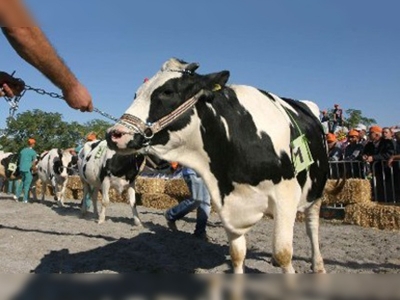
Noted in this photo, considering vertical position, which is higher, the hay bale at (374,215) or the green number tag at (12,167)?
the green number tag at (12,167)

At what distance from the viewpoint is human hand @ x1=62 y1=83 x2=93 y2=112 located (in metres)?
2.40

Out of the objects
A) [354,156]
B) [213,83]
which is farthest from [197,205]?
[354,156]

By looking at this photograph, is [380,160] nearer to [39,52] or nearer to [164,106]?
Answer: [164,106]

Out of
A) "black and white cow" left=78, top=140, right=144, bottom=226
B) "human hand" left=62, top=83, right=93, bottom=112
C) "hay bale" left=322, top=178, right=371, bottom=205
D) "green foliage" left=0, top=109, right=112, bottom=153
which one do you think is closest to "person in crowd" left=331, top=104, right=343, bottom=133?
"hay bale" left=322, top=178, right=371, bottom=205

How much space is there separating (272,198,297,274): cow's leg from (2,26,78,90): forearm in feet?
7.42

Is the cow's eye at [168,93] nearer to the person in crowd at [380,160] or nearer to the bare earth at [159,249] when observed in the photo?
the bare earth at [159,249]

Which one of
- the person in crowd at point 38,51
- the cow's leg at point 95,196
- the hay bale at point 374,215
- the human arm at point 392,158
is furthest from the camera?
the cow's leg at point 95,196

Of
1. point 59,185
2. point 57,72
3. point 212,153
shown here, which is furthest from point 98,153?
point 57,72

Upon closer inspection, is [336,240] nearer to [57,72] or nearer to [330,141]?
[330,141]

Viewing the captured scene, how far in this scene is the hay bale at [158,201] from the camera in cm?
1522

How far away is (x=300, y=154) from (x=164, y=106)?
1.40 meters

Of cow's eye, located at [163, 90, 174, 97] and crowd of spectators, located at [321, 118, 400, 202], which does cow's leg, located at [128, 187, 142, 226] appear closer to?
crowd of spectators, located at [321, 118, 400, 202]

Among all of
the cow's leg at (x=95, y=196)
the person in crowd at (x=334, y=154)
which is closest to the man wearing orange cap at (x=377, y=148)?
the person in crowd at (x=334, y=154)

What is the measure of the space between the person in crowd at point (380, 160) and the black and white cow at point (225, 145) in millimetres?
7171
